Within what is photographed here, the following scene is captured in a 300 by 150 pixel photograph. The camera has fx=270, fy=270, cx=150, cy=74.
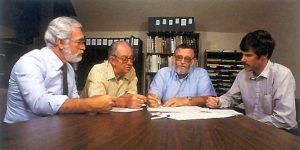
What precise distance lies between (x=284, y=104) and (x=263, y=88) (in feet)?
A: 0.64

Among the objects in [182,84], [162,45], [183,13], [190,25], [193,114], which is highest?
[183,13]

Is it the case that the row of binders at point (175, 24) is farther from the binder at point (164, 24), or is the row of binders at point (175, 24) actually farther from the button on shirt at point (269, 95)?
the button on shirt at point (269, 95)

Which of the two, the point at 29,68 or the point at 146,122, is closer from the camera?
the point at 146,122

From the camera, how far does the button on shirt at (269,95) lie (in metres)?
1.29

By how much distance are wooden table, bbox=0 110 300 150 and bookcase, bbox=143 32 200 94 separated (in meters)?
2.53

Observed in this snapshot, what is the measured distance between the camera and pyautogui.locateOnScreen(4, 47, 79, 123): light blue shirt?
971mm

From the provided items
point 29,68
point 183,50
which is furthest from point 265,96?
point 29,68

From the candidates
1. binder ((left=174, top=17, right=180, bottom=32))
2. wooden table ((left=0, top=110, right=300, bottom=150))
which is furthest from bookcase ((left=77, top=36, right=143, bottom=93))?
wooden table ((left=0, top=110, right=300, bottom=150))

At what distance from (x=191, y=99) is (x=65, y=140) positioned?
1019 millimetres

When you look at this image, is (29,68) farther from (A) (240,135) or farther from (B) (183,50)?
(B) (183,50)

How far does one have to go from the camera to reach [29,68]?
1.01 m

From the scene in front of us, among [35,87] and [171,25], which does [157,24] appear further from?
[35,87]

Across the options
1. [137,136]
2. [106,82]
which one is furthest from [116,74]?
[137,136]

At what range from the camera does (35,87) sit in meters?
0.98
